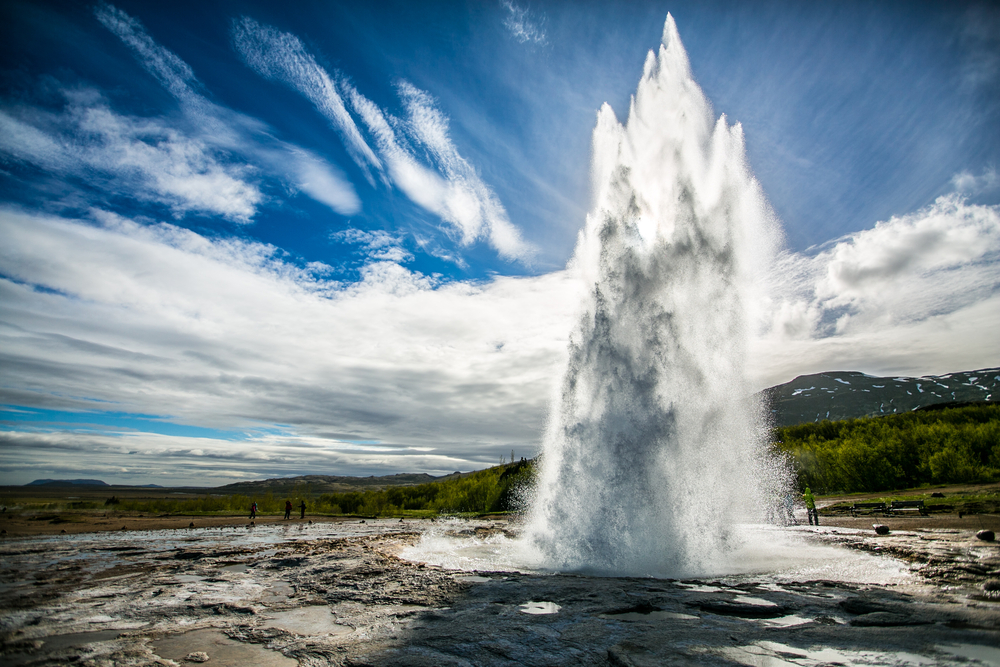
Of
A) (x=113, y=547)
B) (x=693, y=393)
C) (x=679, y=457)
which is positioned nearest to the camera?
(x=679, y=457)

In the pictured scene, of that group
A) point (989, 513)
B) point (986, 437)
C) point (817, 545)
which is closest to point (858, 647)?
point (817, 545)

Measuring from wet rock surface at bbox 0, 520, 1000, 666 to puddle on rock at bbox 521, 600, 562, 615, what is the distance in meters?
0.03

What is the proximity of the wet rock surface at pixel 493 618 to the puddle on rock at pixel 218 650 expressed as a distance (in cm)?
3

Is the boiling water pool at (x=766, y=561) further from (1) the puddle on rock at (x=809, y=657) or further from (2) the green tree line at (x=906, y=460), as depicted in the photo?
(2) the green tree line at (x=906, y=460)

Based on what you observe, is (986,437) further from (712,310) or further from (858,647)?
(858,647)

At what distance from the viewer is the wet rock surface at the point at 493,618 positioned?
527 centimetres

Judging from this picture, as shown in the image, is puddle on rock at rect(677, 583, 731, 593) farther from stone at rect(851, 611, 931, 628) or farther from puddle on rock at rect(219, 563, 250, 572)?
puddle on rock at rect(219, 563, 250, 572)

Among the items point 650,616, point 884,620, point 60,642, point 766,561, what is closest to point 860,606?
point 884,620

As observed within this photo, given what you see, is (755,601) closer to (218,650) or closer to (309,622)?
(309,622)

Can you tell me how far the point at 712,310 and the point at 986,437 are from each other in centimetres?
5707

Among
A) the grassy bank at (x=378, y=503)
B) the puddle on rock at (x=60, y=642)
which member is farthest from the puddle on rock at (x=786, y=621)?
the grassy bank at (x=378, y=503)

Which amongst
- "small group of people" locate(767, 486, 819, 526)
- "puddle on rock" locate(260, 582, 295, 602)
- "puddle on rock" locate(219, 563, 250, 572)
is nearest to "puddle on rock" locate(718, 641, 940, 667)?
"puddle on rock" locate(260, 582, 295, 602)

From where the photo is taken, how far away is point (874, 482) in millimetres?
49562

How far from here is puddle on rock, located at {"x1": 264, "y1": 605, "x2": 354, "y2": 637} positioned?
21.1 ft
